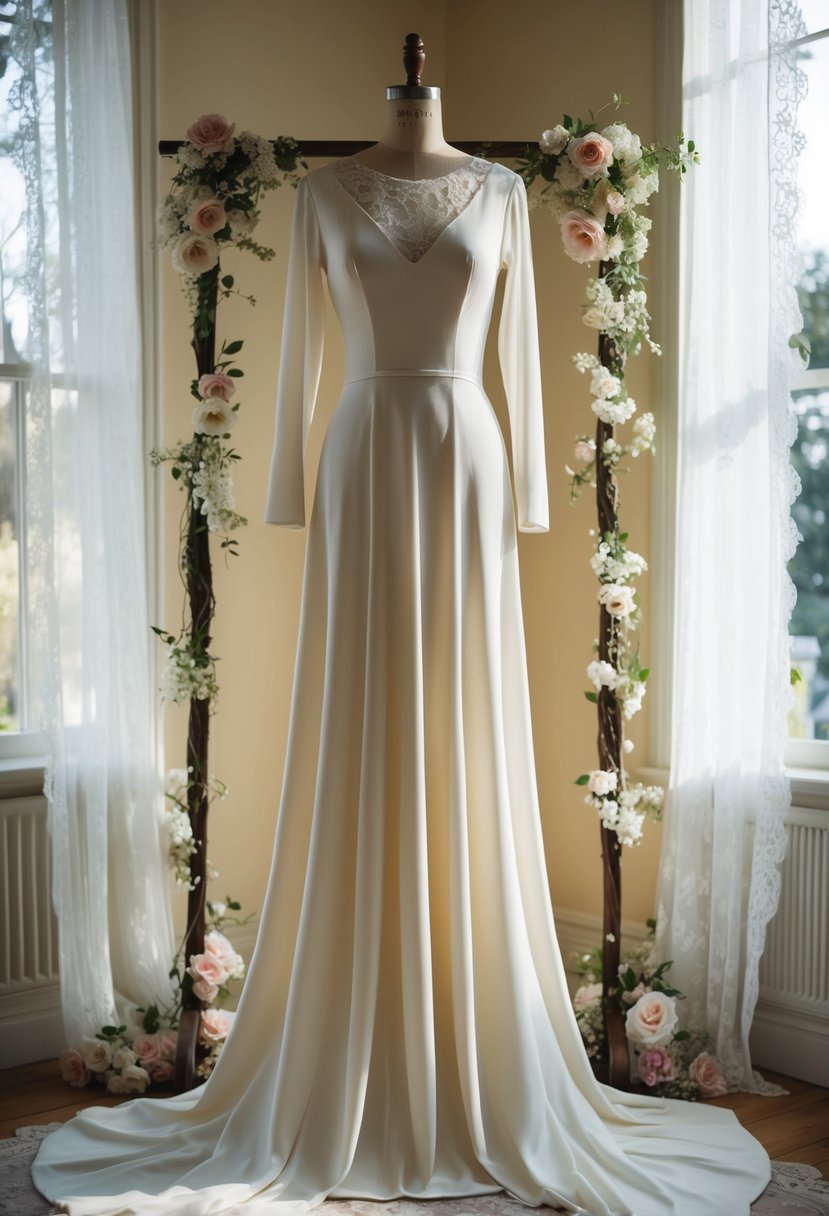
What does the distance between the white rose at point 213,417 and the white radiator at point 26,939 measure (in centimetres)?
100

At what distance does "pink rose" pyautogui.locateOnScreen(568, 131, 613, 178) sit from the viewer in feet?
8.95

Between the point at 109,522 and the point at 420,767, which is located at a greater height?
the point at 109,522

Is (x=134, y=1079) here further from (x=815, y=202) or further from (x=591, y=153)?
(x=815, y=202)

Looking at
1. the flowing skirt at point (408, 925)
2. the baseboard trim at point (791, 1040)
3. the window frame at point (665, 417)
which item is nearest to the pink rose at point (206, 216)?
the flowing skirt at point (408, 925)

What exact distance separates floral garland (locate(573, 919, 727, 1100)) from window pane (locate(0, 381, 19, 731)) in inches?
62.6

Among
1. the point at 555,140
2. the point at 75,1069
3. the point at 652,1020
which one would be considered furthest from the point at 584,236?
the point at 75,1069

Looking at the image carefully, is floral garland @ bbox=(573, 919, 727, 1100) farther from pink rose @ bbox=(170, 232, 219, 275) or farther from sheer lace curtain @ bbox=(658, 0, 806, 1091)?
pink rose @ bbox=(170, 232, 219, 275)

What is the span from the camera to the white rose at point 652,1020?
112 inches

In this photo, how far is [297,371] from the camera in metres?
2.62

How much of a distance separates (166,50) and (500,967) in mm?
2422

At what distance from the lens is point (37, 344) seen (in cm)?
297

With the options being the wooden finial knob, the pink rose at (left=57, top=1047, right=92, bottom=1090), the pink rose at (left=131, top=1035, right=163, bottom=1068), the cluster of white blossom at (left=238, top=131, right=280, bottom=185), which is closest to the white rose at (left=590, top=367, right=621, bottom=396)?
the wooden finial knob

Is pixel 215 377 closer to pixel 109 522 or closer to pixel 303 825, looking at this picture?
pixel 109 522

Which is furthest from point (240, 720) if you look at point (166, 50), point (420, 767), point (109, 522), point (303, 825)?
point (166, 50)
